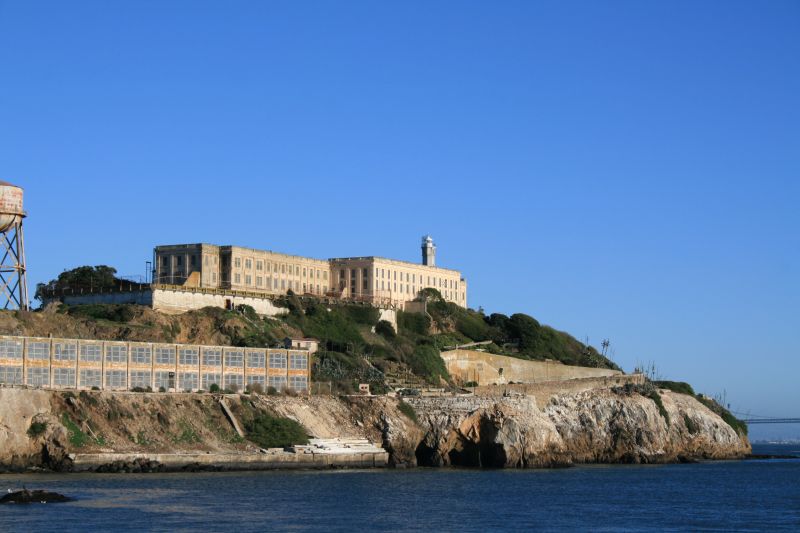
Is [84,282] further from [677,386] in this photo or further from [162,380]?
[677,386]

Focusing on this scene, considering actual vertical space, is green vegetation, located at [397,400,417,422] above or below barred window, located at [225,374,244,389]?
below

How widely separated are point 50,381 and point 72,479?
11222mm

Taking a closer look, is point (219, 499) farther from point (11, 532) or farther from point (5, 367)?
point (5, 367)

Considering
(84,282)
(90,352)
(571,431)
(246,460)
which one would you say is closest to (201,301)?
(84,282)

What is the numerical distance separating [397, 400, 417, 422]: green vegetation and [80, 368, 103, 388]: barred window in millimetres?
21414

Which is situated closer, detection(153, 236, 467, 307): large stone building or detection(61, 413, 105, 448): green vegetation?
detection(61, 413, 105, 448): green vegetation

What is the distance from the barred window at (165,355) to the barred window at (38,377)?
8.42 meters

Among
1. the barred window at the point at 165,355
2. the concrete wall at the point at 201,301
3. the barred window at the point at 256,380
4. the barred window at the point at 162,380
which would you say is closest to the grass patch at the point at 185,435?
the barred window at the point at 162,380

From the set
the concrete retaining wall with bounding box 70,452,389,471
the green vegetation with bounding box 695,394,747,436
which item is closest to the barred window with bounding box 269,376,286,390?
the concrete retaining wall with bounding box 70,452,389,471

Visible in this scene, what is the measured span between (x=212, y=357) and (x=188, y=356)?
1.96m

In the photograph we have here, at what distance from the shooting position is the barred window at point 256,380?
8775cm

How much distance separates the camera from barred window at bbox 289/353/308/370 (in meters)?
90.8

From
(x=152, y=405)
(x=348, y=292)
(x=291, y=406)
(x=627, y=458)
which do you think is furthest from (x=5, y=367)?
(x=348, y=292)

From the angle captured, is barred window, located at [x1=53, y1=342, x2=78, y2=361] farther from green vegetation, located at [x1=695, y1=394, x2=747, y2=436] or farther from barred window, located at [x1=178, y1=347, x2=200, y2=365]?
green vegetation, located at [x1=695, y1=394, x2=747, y2=436]
